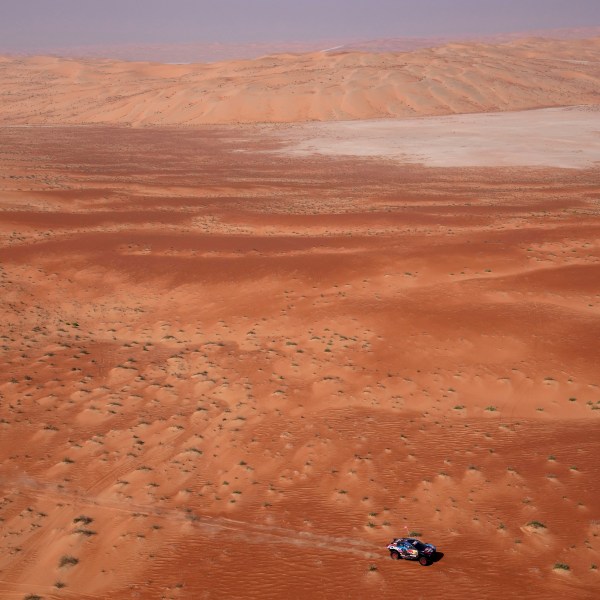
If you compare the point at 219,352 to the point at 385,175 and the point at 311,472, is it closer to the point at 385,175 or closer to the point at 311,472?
the point at 311,472

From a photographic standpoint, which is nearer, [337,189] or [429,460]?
[429,460]

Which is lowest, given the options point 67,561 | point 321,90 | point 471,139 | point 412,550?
point 67,561

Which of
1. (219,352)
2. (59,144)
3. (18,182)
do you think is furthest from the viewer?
(59,144)

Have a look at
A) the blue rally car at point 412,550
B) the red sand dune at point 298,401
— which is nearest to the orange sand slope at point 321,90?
the red sand dune at point 298,401

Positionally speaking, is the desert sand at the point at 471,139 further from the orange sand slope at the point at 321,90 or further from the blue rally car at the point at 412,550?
the blue rally car at the point at 412,550

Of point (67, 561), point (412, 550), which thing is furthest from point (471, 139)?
point (67, 561)

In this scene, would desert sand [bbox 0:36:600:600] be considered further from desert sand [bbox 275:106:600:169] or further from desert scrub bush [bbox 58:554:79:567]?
desert sand [bbox 275:106:600:169]

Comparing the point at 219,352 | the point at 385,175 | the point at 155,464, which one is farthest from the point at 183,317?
the point at 385,175

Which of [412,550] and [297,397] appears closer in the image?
[412,550]

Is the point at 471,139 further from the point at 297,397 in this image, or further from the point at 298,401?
the point at 298,401
